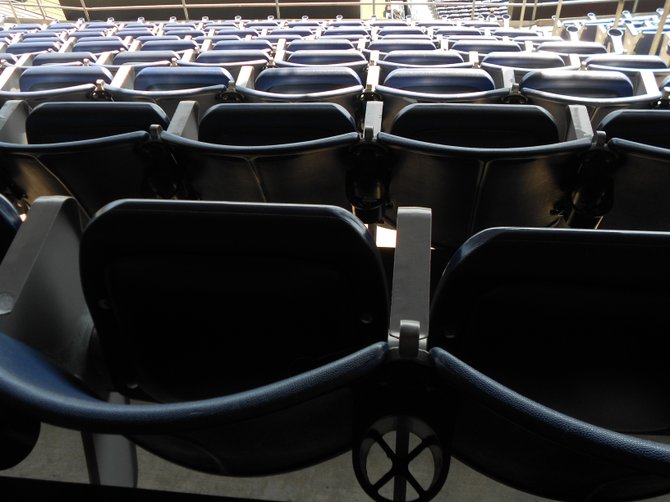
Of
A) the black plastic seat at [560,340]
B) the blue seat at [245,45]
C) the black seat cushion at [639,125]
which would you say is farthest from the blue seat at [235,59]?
the black plastic seat at [560,340]

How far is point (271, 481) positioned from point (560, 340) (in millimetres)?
650

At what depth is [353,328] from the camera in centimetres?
66

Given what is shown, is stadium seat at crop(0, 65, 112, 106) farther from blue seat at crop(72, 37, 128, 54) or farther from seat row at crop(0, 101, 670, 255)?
blue seat at crop(72, 37, 128, 54)

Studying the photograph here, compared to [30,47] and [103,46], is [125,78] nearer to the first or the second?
[103,46]

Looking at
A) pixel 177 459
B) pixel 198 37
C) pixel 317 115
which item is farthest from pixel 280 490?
pixel 198 37

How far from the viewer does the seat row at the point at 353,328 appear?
1.71ft

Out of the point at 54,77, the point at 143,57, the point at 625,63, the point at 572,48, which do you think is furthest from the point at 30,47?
the point at 625,63

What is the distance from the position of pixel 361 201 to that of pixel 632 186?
63cm

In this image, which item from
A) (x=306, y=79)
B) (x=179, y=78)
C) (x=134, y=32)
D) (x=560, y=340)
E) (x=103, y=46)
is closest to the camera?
(x=560, y=340)

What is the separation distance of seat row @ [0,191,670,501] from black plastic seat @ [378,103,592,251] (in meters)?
0.42

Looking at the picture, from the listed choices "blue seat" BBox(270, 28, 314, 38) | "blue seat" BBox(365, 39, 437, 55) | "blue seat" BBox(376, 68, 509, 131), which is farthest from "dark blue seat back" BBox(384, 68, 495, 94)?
"blue seat" BBox(270, 28, 314, 38)

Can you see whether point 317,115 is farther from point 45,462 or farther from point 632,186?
point 45,462

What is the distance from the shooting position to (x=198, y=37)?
4777mm

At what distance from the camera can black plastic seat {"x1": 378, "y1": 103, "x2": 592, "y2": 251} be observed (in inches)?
41.4
